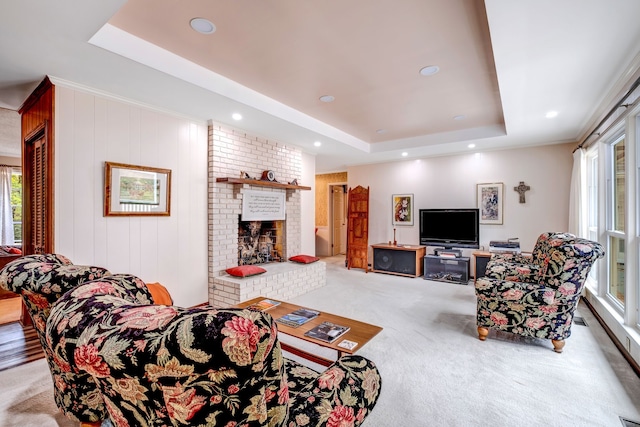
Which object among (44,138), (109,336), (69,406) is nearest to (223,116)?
(44,138)

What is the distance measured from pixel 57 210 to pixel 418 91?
373 centimetres

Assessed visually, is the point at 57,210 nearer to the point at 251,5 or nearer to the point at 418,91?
the point at 251,5

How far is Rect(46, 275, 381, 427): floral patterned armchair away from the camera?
583 mm

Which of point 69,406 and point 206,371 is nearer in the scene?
point 206,371

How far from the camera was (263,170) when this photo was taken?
183 inches

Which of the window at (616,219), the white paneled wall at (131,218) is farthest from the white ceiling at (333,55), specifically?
the window at (616,219)

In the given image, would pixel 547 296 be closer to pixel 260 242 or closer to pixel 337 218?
pixel 260 242

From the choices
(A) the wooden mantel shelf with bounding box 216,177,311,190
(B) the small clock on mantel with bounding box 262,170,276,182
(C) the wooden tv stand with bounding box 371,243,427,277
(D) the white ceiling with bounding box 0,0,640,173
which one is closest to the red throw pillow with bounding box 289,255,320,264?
(A) the wooden mantel shelf with bounding box 216,177,311,190

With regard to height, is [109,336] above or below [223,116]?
below

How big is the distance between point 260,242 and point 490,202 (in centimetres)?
408

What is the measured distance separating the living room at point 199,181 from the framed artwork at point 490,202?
0.08 m

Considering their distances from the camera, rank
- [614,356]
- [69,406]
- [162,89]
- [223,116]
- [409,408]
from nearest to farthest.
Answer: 1. [69,406]
2. [409,408]
3. [614,356]
4. [162,89]
5. [223,116]

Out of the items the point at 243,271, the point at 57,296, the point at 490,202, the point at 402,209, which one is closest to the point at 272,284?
the point at 243,271

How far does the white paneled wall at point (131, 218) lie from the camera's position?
2768 mm
